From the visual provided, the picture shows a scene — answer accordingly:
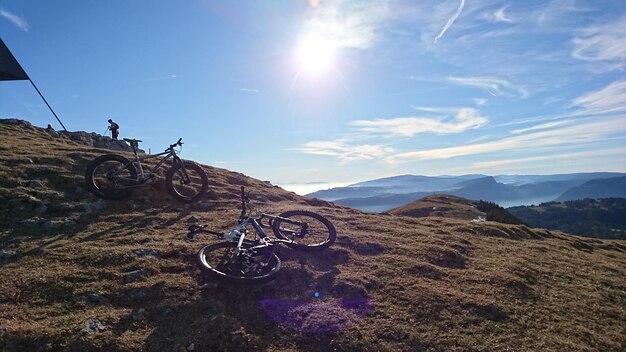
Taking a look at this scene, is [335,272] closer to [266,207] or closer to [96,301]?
[96,301]

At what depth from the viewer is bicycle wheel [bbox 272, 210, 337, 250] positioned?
1196 centimetres

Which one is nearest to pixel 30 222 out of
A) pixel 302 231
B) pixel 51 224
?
pixel 51 224

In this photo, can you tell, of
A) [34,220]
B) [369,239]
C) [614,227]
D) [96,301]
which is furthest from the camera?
[614,227]

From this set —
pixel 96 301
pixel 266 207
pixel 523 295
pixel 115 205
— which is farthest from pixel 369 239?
pixel 115 205

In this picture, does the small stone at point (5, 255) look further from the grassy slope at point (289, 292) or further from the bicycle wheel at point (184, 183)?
the bicycle wheel at point (184, 183)

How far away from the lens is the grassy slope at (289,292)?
7.21 m

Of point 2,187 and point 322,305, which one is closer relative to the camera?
point 322,305

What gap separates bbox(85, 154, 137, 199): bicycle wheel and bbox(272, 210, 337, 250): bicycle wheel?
7.45 m

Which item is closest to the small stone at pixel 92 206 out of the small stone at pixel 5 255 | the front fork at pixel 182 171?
the front fork at pixel 182 171

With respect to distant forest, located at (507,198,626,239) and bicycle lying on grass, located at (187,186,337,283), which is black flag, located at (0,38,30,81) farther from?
distant forest, located at (507,198,626,239)

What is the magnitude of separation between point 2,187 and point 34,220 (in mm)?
3219

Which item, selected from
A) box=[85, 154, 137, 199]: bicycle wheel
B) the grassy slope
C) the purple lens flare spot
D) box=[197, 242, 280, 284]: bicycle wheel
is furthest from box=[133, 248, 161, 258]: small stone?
box=[85, 154, 137, 199]: bicycle wheel

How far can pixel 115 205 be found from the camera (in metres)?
15.0

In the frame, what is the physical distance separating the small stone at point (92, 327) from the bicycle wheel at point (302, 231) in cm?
558
